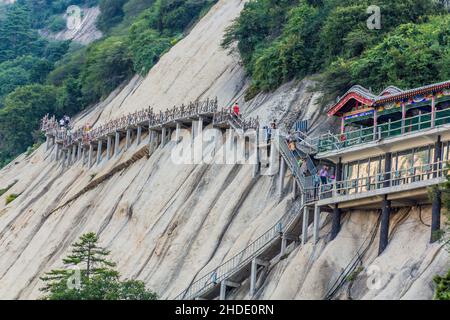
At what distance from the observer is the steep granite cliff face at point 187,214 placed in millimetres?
51750

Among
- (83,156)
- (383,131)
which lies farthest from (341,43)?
(83,156)

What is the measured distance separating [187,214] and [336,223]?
43.0ft

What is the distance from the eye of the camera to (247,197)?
62.5 metres

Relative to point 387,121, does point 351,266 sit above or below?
below

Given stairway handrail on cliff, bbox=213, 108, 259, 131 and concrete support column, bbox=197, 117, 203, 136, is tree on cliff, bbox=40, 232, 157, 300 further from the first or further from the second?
concrete support column, bbox=197, 117, 203, 136

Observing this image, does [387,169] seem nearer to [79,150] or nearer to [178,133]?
[178,133]

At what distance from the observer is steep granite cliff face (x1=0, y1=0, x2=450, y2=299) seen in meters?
51.8

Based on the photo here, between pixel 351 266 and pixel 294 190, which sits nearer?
pixel 351 266

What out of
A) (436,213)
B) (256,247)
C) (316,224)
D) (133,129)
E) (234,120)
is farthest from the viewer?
(133,129)

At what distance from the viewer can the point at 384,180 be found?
5191cm

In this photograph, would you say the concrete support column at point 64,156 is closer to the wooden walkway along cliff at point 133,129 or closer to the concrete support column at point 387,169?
the wooden walkway along cliff at point 133,129

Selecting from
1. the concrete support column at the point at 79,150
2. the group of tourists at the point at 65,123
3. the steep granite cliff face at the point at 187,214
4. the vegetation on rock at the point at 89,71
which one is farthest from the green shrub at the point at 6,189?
the vegetation on rock at the point at 89,71

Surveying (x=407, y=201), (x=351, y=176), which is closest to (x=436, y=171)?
(x=407, y=201)
